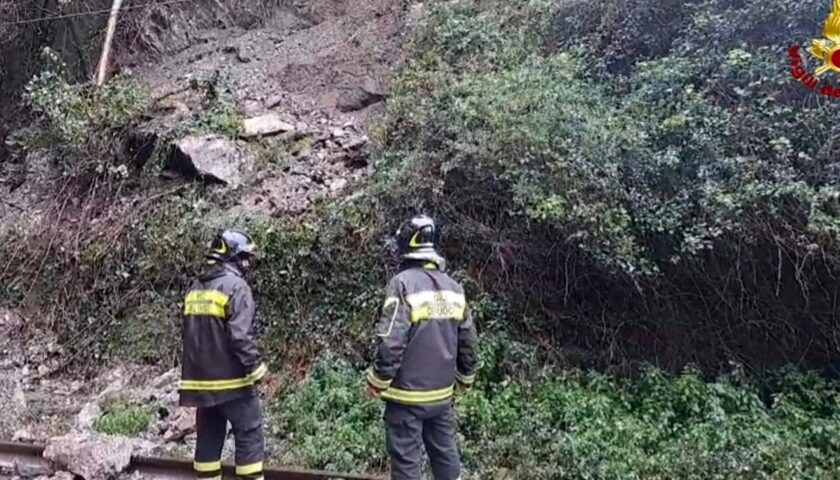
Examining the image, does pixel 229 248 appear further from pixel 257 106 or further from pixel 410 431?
pixel 257 106

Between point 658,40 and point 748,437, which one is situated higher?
point 658,40

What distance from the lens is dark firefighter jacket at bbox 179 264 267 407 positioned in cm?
474

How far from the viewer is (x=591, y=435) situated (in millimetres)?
5543

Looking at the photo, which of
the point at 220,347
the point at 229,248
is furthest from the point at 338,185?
the point at 220,347

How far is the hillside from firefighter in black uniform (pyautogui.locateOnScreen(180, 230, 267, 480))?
3.02ft

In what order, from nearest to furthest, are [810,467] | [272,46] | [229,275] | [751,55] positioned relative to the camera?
[229,275] < [810,467] < [751,55] < [272,46]

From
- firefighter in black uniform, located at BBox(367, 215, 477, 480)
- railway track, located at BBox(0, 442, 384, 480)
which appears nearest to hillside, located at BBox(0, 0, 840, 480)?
railway track, located at BBox(0, 442, 384, 480)

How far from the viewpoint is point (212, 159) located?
916 centimetres

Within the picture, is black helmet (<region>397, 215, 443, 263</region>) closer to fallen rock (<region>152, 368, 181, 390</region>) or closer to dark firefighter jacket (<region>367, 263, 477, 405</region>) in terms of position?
dark firefighter jacket (<region>367, 263, 477, 405</region>)

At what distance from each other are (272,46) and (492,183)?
617 centimetres

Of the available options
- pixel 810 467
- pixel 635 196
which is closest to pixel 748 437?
pixel 810 467

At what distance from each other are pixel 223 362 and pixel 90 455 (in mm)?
1737

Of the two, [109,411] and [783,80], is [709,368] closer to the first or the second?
[783,80]

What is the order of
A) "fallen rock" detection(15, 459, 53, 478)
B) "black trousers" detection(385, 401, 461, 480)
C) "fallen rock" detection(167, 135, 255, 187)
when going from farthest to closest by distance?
"fallen rock" detection(167, 135, 255, 187) < "fallen rock" detection(15, 459, 53, 478) < "black trousers" detection(385, 401, 461, 480)
